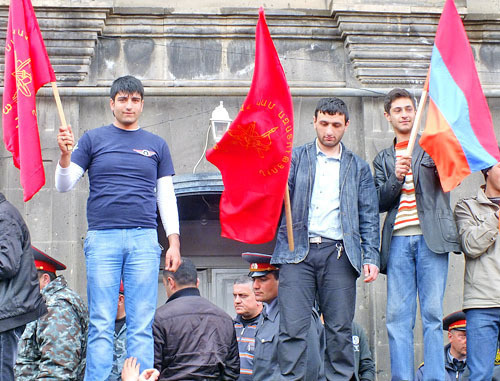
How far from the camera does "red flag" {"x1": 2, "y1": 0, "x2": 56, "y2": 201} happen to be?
7645mm

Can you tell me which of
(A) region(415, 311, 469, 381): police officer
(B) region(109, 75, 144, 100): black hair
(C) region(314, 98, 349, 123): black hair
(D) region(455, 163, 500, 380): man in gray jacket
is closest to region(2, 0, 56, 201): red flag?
(B) region(109, 75, 144, 100): black hair

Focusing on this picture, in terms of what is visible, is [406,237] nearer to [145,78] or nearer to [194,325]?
[194,325]

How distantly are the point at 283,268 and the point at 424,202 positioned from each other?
3.95 feet

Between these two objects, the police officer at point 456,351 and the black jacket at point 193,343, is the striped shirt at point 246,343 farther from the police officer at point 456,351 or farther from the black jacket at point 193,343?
the police officer at point 456,351

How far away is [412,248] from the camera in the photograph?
7.58m

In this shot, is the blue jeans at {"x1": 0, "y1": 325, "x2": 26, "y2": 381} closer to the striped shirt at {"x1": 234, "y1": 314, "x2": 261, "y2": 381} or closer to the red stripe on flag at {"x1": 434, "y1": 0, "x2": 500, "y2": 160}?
the striped shirt at {"x1": 234, "y1": 314, "x2": 261, "y2": 381}

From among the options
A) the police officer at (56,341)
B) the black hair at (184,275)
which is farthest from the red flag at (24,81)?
the black hair at (184,275)

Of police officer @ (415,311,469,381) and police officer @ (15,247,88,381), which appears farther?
police officer @ (415,311,469,381)

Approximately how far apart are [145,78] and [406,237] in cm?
419

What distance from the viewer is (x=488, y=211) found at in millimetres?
7906

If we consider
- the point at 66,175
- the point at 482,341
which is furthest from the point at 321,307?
the point at 66,175

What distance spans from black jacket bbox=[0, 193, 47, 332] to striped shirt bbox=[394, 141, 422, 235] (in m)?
2.63

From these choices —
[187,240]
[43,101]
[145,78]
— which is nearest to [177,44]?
[145,78]

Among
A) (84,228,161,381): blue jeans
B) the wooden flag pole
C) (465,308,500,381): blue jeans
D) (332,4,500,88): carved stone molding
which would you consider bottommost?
(465,308,500,381): blue jeans
